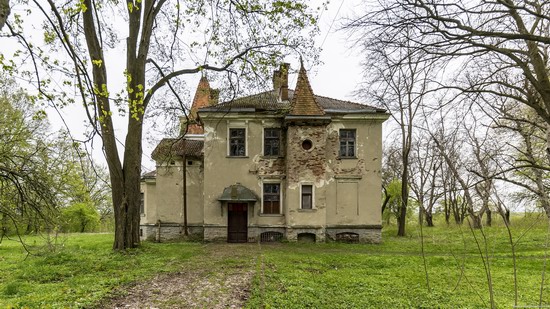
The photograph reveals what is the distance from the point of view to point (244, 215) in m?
18.2

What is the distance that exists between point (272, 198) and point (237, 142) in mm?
3715

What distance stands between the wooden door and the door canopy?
31.2 inches

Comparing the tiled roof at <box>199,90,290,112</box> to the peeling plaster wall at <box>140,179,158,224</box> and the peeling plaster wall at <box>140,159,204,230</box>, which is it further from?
the peeling plaster wall at <box>140,179,158,224</box>

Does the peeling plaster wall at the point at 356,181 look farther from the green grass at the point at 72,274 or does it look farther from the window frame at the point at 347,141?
the green grass at the point at 72,274

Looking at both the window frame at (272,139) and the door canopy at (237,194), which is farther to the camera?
the window frame at (272,139)

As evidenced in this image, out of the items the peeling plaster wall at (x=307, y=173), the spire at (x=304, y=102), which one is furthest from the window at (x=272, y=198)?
the spire at (x=304, y=102)

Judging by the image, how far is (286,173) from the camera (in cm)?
1788

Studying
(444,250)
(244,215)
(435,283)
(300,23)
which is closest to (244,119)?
(244,215)

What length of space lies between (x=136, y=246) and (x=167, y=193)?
6.87 meters

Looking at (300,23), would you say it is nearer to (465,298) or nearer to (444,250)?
(465,298)

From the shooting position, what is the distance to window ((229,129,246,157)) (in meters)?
18.3

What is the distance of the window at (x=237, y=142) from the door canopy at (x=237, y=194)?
1772mm

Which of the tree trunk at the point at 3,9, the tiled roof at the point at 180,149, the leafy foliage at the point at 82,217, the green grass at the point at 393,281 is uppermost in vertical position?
the tree trunk at the point at 3,9

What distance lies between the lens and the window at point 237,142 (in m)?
18.3
